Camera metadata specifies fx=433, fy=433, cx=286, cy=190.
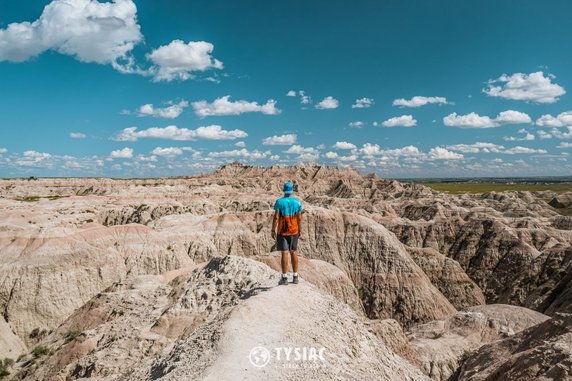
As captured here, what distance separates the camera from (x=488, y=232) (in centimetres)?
5788

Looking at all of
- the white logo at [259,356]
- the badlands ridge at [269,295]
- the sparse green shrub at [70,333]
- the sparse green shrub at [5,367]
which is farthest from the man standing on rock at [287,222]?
the sparse green shrub at [5,367]

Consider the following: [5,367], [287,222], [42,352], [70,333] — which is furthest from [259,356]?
[5,367]

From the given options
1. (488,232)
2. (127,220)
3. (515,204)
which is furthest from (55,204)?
(515,204)

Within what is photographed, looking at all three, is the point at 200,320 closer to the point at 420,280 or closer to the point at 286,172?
the point at 420,280

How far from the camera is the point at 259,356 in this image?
314 inches

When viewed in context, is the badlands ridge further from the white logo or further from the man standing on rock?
the man standing on rock

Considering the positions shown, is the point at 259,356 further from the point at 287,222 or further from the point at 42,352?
the point at 42,352

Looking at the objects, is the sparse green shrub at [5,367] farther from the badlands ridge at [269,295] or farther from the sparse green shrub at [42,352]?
the sparse green shrub at [42,352]

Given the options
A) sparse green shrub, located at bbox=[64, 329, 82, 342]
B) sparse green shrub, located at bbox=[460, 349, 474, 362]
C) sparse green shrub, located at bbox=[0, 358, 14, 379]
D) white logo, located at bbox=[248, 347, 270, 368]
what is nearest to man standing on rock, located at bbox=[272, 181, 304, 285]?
white logo, located at bbox=[248, 347, 270, 368]

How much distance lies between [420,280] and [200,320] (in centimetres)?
3737

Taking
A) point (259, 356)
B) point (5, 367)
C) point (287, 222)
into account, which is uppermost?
point (287, 222)

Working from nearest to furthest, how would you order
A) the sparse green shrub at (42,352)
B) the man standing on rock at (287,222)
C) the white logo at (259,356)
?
the white logo at (259,356) < the man standing on rock at (287,222) < the sparse green shrub at (42,352)

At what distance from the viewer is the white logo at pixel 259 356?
25.5 ft

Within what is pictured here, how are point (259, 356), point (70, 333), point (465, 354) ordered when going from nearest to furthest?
point (259, 356) → point (70, 333) → point (465, 354)
